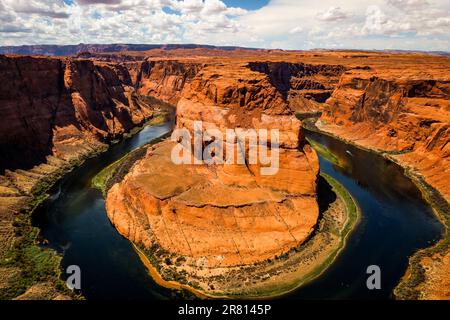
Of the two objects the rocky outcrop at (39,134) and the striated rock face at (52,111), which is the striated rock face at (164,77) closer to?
the rocky outcrop at (39,134)

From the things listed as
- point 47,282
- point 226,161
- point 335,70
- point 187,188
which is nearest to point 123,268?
point 47,282

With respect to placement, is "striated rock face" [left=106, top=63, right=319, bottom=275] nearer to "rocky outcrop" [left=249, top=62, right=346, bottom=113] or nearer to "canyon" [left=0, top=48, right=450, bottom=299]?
"canyon" [left=0, top=48, right=450, bottom=299]

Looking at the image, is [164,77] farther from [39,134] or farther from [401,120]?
[401,120]

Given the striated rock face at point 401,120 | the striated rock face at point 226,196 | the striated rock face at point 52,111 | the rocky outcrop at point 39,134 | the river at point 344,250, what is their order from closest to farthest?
the river at point 344,250 < the rocky outcrop at point 39,134 < the striated rock face at point 226,196 < the striated rock face at point 52,111 < the striated rock face at point 401,120

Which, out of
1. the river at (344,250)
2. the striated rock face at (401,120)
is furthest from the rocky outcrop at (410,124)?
the river at (344,250)

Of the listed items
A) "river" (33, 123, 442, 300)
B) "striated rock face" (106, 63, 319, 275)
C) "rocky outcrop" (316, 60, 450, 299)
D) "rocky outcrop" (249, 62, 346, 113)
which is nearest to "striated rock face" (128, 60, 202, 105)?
"rocky outcrop" (249, 62, 346, 113)
